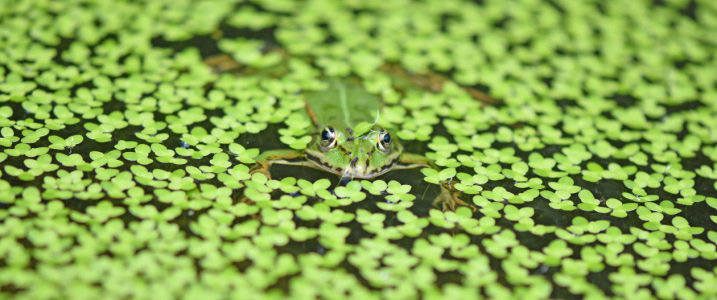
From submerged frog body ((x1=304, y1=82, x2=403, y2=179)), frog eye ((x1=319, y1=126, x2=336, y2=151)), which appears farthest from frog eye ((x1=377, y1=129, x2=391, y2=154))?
frog eye ((x1=319, y1=126, x2=336, y2=151))

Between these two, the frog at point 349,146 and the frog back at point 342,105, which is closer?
the frog at point 349,146

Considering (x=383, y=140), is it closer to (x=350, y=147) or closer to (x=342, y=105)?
(x=350, y=147)

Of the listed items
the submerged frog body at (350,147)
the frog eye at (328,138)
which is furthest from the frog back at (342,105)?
the frog eye at (328,138)

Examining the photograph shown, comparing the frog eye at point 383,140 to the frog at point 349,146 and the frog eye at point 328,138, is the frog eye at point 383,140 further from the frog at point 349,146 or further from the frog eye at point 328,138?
the frog eye at point 328,138

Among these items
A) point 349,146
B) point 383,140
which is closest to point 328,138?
point 349,146

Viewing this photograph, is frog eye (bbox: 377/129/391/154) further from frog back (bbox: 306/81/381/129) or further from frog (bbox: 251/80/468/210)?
frog back (bbox: 306/81/381/129)

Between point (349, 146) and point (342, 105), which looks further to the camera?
point (342, 105)

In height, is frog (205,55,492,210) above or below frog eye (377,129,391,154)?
below

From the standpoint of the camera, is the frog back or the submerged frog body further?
the frog back
